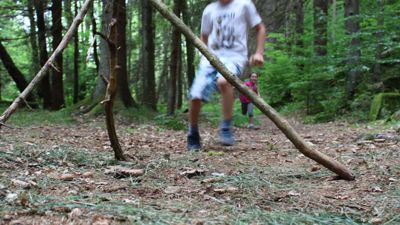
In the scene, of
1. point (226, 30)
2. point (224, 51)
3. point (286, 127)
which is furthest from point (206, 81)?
point (286, 127)

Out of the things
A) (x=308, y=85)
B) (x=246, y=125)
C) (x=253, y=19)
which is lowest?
(x=246, y=125)

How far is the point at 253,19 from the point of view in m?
4.70

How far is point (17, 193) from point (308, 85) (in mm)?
9806

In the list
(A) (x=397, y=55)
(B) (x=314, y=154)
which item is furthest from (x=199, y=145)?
(A) (x=397, y=55)

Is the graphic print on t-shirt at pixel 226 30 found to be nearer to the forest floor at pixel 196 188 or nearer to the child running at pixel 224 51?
the child running at pixel 224 51

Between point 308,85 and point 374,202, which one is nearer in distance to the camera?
point 374,202

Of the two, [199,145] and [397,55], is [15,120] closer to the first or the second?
[199,145]

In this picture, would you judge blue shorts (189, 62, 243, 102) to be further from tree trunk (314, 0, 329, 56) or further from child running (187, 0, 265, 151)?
tree trunk (314, 0, 329, 56)

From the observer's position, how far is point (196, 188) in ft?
8.93

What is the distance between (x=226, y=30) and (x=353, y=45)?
493cm

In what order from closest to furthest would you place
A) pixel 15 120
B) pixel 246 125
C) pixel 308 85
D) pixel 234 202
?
pixel 234 202 → pixel 15 120 → pixel 246 125 → pixel 308 85

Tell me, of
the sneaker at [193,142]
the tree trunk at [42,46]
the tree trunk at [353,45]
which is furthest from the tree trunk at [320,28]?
the tree trunk at [42,46]

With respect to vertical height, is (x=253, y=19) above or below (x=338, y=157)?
above

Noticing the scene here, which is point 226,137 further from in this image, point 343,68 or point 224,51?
point 343,68
